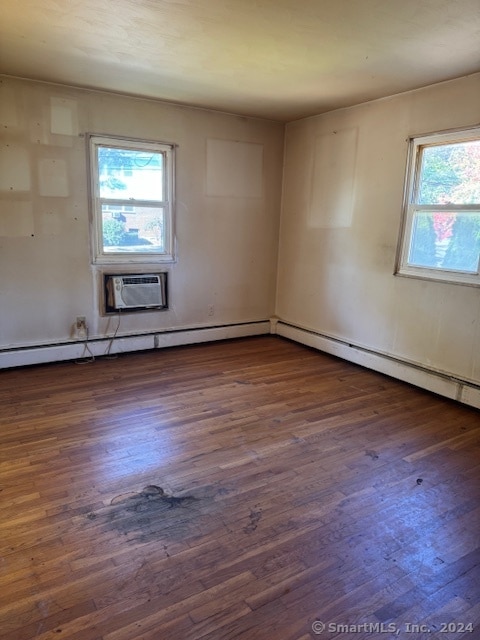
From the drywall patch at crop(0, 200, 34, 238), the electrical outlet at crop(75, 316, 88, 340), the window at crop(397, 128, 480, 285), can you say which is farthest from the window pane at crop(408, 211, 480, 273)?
the drywall patch at crop(0, 200, 34, 238)

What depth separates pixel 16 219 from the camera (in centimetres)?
382

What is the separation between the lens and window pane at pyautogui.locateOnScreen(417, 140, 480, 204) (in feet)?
10.9

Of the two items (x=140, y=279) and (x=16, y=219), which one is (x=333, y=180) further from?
(x=16, y=219)

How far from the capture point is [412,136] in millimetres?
3670

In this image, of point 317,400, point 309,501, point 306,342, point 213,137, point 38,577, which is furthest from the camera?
point 306,342

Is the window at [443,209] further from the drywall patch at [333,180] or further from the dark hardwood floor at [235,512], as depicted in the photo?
the dark hardwood floor at [235,512]

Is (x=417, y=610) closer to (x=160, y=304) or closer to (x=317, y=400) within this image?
(x=317, y=400)

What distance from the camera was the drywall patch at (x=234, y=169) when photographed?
4695 millimetres

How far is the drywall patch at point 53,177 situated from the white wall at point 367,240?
2.52 meters

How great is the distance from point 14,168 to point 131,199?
3.47ft

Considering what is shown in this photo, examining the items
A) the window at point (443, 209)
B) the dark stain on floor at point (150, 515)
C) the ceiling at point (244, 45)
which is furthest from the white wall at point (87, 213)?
the dark stain on floor at point (150, 515)

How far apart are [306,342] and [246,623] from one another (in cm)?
367

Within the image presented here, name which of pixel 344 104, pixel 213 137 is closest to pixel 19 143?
pixel 213 137

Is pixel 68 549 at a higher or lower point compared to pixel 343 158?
lower
